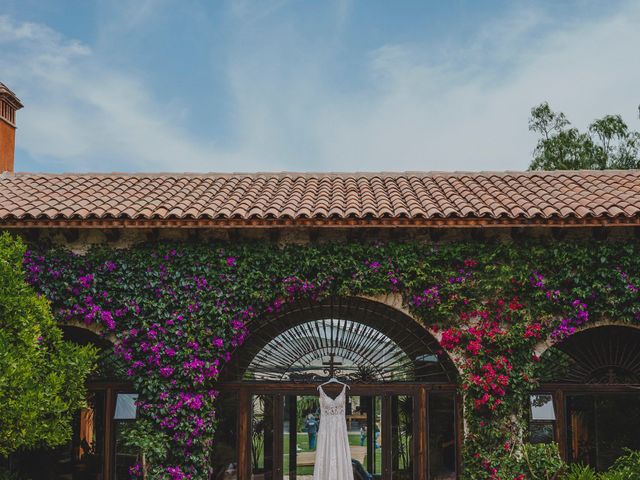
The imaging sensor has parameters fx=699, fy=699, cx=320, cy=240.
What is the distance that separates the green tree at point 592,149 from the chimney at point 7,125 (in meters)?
20.2

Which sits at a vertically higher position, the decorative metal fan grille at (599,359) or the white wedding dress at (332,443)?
the decorative metal fan grille at (599,359)

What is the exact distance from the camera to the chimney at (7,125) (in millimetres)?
11969

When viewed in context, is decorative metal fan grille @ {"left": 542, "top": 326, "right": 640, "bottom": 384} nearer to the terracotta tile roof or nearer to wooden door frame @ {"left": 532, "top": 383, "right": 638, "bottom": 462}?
wooden door frame @ {"left": 532, "top": 383, "right": 638, "bottom": 462}

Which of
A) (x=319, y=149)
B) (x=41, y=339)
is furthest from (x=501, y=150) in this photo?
(x=41, y=339)

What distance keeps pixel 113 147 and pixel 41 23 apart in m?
6.50

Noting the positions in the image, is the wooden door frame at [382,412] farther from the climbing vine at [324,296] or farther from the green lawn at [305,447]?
the climbing vine at [324,296]

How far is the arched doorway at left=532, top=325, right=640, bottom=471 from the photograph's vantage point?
9.62 m

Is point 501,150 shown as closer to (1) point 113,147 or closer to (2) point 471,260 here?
(1) point 113,147

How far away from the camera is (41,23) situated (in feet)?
44.2

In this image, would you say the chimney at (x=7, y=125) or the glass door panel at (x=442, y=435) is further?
the chimney at (x=7, y=125)

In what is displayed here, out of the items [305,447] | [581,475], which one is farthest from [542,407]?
[305,447]

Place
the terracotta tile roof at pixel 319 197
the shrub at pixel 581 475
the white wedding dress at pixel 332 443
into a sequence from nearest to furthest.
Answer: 1. the shrub at pixel 581 475
2. the terracotta tile roof at pixel 319 197
3. the white wedding dress at pixel 332 443

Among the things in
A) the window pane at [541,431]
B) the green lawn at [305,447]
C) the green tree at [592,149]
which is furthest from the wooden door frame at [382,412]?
the green tree at [592,149]

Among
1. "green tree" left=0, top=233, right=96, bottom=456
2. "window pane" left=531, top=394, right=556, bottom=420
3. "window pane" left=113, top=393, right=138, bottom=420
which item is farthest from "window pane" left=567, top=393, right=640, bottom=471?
"green tree" left=0, top=233, right=96, bottom=456
